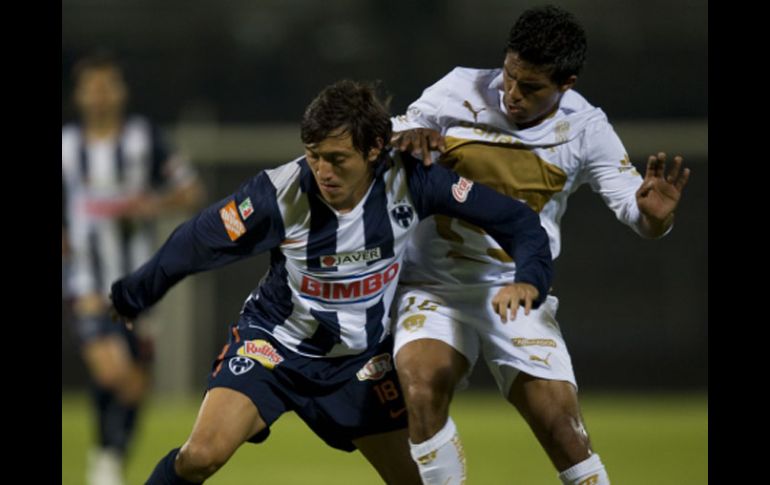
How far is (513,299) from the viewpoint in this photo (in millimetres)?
4293

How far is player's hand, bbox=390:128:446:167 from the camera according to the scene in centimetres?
467

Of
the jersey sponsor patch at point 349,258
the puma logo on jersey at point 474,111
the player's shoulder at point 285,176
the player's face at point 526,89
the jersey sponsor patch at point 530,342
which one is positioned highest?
the player's face at point 526,89

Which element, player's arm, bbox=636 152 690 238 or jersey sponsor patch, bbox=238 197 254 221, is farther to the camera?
player's arm, bbox=636 152 690 238

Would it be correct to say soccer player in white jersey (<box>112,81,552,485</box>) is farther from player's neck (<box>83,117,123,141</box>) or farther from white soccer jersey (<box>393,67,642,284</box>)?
player's neck (<box>83,117,123,141</box>)

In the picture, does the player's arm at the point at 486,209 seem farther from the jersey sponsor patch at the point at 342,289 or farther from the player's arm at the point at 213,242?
the player's arm at the point at 213,242

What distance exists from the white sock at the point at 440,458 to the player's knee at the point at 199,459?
0.70 metres

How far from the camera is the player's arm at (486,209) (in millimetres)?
4629

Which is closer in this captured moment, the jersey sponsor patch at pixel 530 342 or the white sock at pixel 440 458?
the white sock at pixel 440 458

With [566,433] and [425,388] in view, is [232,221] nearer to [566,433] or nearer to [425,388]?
[425,388]

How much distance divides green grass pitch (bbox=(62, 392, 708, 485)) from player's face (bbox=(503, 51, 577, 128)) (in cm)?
309

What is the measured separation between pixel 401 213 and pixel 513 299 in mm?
629

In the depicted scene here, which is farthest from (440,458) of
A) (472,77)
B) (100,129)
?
(100,129)

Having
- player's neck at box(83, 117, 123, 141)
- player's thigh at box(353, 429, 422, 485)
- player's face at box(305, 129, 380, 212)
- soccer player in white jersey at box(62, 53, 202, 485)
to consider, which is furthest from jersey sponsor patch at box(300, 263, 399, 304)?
player's neck at box(83, 117, 123, 141)

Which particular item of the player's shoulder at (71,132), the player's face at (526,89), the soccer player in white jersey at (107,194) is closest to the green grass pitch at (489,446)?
the soccer player in white jersey at (107,194)
